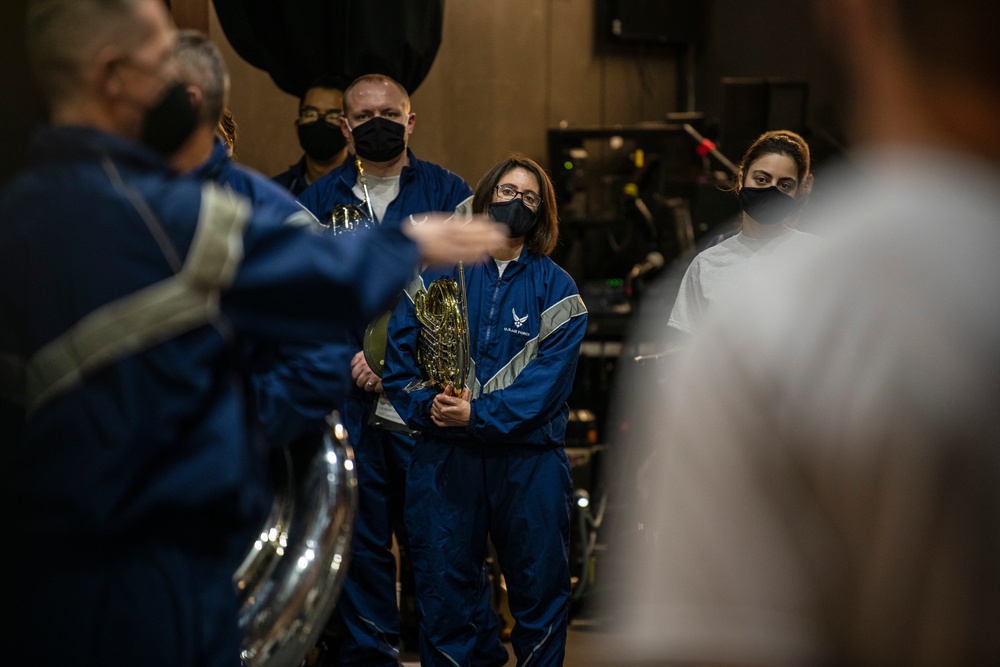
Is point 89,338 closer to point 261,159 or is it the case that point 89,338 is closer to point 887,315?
point 887,315

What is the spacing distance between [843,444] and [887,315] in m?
0.11

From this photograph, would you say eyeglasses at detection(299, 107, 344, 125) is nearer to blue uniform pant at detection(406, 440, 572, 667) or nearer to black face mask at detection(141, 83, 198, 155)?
blue uniform pant at detection(406, 440, 572, 667)

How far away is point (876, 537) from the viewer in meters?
0.83

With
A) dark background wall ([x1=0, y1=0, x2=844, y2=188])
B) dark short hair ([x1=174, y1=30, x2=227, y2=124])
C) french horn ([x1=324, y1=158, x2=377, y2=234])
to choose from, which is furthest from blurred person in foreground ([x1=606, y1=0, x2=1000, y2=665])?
dark background wall ([x1=0, y1=0, x2=844, y2=188])

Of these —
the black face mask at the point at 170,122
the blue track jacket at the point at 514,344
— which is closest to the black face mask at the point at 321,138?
the blue track jacket at the point at 514,344

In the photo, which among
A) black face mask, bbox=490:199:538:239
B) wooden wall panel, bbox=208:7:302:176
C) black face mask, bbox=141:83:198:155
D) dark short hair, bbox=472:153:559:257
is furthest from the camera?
wooden wall panel, bbox=208:7:302:176

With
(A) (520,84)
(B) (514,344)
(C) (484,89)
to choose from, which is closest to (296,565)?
(B) (514,344)

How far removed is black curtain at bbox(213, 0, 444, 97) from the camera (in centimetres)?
430

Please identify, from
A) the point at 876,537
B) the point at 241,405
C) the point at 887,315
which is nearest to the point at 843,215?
the point at 887,315

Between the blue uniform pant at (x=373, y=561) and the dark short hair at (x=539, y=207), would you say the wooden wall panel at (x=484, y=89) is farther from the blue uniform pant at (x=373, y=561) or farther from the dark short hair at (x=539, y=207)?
the blue uniform pant at (x=373, y=561)

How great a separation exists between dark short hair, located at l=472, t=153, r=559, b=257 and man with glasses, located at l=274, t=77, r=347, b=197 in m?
0.96

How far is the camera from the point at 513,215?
365 centimetres

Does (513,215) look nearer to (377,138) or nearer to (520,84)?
(377,138)

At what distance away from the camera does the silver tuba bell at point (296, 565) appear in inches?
75.2
